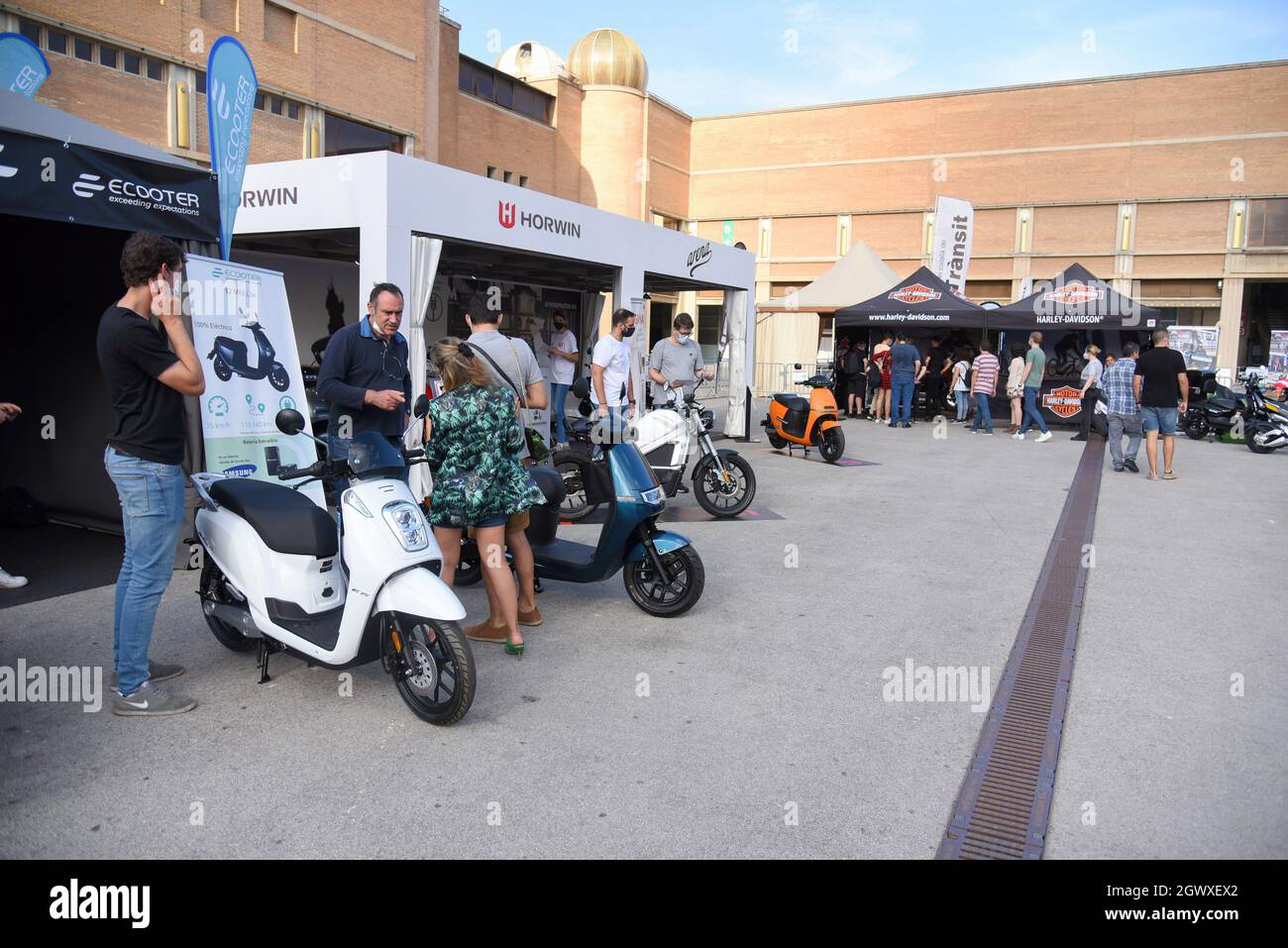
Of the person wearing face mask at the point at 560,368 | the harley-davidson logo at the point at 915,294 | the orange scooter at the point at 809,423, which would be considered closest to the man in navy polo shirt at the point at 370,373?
the person wearing face mask at the point at 560,368

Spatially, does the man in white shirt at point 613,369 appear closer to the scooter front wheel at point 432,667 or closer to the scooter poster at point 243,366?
the scooter poster at point 243,366

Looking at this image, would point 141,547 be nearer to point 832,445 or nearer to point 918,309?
point 832,445

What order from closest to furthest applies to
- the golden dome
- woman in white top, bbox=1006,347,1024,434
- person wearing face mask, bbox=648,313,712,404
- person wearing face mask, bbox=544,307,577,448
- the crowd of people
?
1. person wearing face mask, bbox=648,313,712,404
2. the crowd of people
3. person wearing face mask, bbox=544,307,577,448
4. woman in white top, bbox=1006,347,1024,434
5. the golden dome

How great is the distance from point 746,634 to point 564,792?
2044mm

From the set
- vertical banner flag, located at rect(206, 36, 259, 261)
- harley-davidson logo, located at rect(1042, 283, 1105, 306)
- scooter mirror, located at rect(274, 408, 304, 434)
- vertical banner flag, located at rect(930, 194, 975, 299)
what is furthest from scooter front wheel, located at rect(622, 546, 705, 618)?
vertical banner flag, located at rect(930, 194, 975, 299)

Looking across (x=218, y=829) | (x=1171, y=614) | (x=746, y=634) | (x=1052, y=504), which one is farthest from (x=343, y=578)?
(x=1052, y=504)

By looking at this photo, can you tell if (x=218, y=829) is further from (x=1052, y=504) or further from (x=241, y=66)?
(x=1052, y=504)

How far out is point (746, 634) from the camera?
5.10 metres

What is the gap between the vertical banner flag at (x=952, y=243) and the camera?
23.6m

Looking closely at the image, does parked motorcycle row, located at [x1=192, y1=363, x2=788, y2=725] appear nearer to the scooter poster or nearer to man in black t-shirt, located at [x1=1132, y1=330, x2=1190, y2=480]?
the scooter poster

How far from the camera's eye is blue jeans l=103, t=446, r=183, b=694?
364 centimetres

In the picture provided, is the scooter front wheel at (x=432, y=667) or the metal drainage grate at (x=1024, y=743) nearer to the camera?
the metal drainage grate at (x=1024, y=743)

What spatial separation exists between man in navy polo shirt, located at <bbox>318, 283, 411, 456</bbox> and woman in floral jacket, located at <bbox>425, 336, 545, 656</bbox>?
2.19ft

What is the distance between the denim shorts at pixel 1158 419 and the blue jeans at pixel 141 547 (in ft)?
36.4
